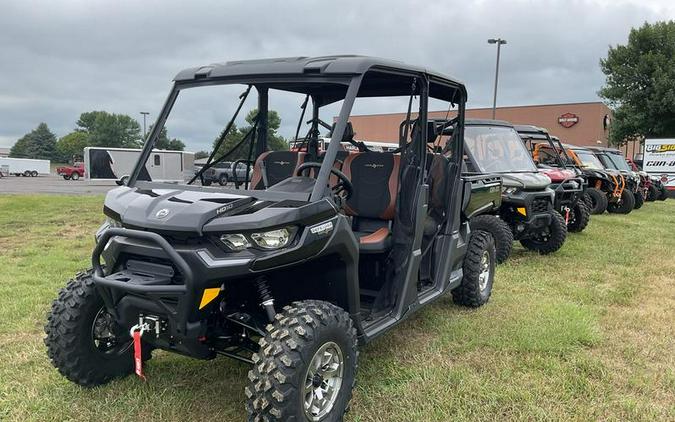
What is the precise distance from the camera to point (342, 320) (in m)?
2.88

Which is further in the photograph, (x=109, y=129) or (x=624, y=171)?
(x=109, y=129)

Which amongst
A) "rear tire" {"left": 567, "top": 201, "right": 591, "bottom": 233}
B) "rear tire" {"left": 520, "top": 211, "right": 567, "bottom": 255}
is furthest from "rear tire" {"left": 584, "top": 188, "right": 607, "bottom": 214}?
"rear tire" {"left": 520, "top": 211, "right": 567, "bottom": 255}

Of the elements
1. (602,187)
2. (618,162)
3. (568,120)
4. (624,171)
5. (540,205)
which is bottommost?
(540,205)

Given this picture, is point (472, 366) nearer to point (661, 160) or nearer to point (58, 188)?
point (661, 160)

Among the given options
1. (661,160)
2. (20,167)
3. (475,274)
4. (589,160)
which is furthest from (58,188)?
(20,167)

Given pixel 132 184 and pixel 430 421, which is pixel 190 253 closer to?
pixel 132 184

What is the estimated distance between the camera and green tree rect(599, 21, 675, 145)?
77.2 ft

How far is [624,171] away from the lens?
14938 mm

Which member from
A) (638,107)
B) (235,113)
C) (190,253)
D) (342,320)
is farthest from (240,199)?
(638,107)

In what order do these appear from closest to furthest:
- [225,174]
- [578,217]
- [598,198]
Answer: [225,174] → [578,217] → [598,198]

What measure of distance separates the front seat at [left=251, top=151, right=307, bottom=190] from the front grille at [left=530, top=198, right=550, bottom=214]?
4.37 meters

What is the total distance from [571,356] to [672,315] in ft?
Result: 5.79

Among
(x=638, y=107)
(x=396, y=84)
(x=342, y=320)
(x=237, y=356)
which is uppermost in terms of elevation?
(x=638, y=107)

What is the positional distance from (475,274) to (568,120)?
127 ft
